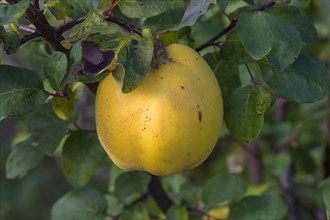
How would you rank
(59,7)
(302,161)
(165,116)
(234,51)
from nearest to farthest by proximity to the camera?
(165,116) < (59,7) < (234,51) < (302,161)

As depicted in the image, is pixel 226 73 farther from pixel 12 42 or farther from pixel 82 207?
pixel 82 207

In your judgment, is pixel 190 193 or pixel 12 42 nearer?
pixel 12 42

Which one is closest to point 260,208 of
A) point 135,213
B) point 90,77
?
point 135,213

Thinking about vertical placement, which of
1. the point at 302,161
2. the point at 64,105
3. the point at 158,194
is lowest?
the point at 302,161

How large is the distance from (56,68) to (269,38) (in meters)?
0.31

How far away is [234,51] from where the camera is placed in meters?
1.08

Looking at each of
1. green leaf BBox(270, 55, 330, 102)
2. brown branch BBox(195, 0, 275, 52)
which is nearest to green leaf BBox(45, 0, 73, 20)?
brown branch BBox(195, 0, 275, 52)

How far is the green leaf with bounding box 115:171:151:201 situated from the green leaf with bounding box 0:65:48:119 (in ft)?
1.20

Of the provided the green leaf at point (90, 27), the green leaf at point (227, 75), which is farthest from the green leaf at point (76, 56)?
the green leaf at point (227, 75)

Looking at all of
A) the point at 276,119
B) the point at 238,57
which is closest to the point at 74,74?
the point at 238,57

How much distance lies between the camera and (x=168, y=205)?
1331mm

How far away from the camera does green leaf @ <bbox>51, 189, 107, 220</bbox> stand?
134 centimetres

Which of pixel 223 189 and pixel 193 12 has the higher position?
pixel 193 12

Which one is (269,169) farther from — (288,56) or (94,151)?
(288,56)
